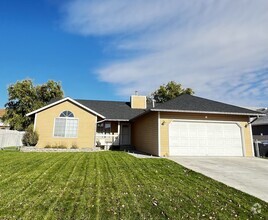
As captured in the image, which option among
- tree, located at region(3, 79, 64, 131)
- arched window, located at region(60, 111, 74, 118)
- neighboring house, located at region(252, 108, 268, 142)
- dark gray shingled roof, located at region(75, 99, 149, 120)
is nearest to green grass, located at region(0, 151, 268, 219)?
arched window, located at region(60, 111, 74, 118)

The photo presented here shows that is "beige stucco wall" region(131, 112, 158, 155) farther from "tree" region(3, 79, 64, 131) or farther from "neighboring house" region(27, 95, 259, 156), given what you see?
"tree" region(3, 79, 64, 131)

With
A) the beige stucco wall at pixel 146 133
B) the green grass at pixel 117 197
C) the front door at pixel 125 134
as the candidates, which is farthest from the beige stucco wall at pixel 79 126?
the green grass at pixel 117 197

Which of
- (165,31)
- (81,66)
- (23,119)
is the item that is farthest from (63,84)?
(165,31)

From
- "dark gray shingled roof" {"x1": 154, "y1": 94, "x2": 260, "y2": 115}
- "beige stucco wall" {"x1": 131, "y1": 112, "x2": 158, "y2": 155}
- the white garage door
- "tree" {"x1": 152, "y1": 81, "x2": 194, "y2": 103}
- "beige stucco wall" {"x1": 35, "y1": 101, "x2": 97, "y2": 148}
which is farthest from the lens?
"tree" {"x1": 152, "y1": 81, "x2": 194, "y2": 103}

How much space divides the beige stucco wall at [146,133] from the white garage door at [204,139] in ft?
3.69

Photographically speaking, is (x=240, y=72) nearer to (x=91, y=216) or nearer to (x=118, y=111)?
(x=118, y=111)

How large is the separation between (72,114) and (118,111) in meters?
5.30

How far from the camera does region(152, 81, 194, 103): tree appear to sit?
111 ft

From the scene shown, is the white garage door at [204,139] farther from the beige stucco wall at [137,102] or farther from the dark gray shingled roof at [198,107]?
the beige stucco wall at [137,102]

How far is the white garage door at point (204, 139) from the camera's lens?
11.9 metres

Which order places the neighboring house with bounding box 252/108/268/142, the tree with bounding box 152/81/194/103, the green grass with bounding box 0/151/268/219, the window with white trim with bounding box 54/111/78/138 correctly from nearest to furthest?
the green grass with bounding box 0/151/268/219 < the window with white trim with bounding box 54/111/78/138 < the neighboring house with bounding box 252/108/268/142 < the tree with bounding box 152/81/194/103

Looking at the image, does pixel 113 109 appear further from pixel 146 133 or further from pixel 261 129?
pixel 261 129

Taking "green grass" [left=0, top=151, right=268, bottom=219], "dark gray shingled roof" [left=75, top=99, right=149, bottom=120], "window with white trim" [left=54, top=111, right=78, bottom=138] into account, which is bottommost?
"green grass" [left=0, top=151, right=268, bottom=219]

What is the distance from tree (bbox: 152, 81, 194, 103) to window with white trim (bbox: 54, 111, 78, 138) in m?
21.9
